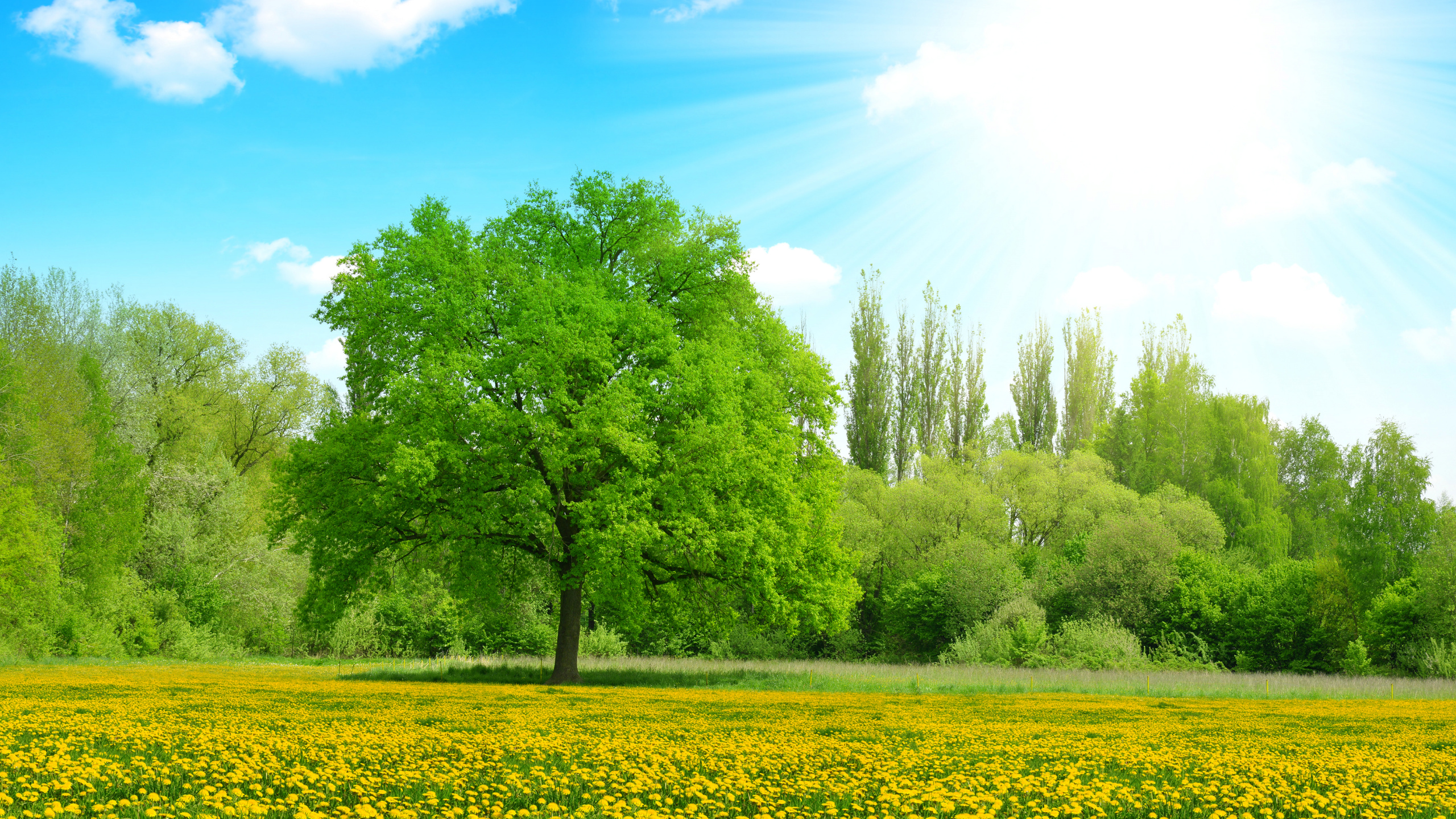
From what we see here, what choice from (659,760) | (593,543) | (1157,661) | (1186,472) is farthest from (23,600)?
(1186,472)

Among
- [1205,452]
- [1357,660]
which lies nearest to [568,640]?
[1357,660]

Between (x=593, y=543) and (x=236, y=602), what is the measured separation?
30.2 m

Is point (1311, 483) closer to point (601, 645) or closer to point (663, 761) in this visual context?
point (601, 645)

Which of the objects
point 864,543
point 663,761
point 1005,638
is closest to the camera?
point 663,761

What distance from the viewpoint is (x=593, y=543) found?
2605 cm

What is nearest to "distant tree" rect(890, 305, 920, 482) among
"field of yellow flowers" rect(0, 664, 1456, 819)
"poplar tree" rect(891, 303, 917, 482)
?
"poplar tree" rect(891, 303, 917, 482)

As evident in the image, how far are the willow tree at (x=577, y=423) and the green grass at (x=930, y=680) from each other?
2.40 m

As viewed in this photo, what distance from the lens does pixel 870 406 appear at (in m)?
59.3

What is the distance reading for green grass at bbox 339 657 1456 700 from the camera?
30156 mm

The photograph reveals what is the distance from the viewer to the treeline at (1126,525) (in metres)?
40.8

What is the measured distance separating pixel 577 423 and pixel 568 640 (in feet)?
25.4

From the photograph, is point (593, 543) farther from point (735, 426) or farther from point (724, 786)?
point (724, 786)

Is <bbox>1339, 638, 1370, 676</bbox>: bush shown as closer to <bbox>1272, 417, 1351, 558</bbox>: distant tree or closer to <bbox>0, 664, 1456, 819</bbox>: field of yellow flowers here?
<bbox>1272, 417, 1351, 558</bbox>: distant tree

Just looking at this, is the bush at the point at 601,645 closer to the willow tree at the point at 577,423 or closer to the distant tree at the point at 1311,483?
the willow tree at the point at 577,423
